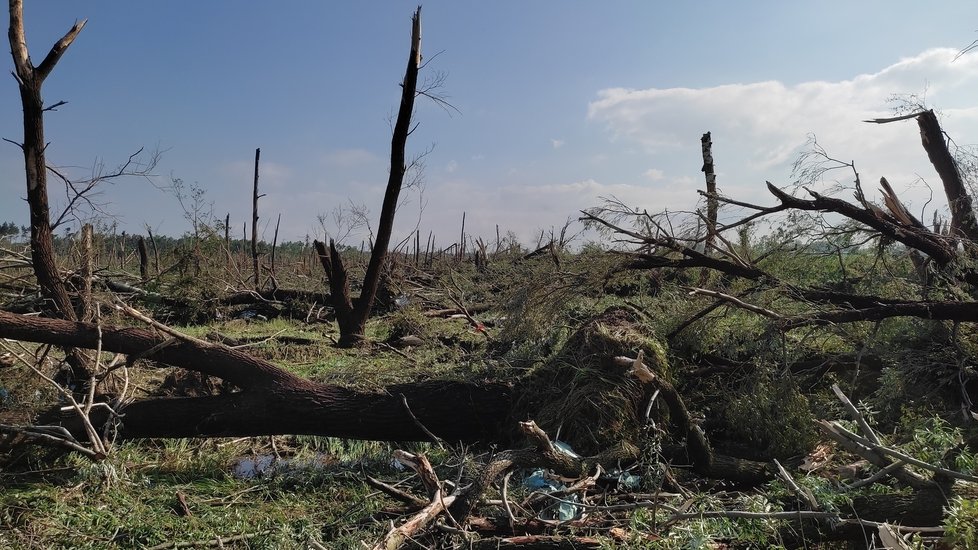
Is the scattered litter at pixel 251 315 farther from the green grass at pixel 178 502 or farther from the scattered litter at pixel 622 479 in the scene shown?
the scattered litter at pixel 622 479

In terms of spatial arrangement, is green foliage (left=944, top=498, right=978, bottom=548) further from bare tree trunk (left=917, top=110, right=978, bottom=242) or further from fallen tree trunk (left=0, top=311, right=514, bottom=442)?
bare tree trunk (left=917, top=110, right=978, bottom=242)

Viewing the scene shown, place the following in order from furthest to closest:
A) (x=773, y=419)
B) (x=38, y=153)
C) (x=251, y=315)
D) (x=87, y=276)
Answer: (x=251, y=315) < (x=38, y=153) < (x=87, y=276) < (x=773, y=419)

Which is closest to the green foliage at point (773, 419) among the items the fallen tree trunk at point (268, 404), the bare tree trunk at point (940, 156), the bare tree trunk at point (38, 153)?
the fallen tree trunk at point (268, 404)

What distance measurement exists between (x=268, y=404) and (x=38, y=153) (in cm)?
333

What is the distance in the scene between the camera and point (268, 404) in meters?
4.25

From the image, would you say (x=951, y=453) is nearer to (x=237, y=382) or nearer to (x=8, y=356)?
(x=237, y=382)

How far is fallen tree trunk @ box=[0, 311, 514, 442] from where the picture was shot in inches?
168

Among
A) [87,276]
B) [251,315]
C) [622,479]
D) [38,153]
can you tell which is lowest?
[622,479]

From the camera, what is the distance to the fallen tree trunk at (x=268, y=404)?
427cm

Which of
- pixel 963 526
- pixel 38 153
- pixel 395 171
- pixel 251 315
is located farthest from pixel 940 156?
pixel 251 315

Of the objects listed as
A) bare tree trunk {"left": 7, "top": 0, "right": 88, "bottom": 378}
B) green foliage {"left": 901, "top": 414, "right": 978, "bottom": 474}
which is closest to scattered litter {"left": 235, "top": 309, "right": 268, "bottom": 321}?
bare tree trunk {"left": 7, "top": 0, "right": 88, "bottom": 378}

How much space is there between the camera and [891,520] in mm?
2594

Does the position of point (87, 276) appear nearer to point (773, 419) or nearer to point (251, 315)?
point (773, 419)

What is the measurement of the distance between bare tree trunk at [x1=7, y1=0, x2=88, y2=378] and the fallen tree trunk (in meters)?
1.01
